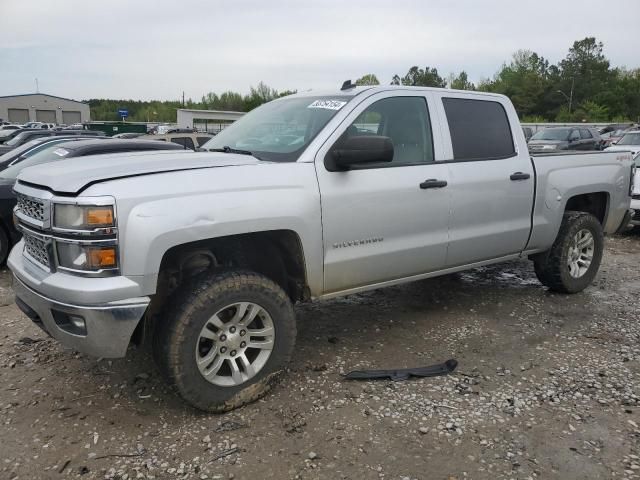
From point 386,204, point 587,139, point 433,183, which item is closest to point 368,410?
point 386,204

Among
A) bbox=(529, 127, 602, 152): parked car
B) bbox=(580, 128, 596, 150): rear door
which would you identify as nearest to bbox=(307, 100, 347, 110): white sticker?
bbox=(529, 127, 602, 152): parked car

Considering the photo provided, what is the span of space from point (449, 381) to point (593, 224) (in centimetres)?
282

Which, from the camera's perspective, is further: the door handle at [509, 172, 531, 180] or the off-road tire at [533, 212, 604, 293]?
the off-road tire at [533, 212, 604, 293]

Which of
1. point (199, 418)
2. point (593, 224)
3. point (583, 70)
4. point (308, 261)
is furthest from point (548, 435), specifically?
point (583, 70)

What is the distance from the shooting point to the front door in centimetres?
354

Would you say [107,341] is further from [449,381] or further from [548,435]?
[548,435]

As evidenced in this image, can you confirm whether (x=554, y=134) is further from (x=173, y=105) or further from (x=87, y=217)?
(x=173, y=105)

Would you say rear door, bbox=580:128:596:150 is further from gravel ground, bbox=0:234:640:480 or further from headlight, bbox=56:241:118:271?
headlight, bbox=56:241:118:271

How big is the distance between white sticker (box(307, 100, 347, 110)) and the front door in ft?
0.49

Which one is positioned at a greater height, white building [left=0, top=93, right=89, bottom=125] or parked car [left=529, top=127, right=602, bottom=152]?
white building [left=0, top=93, right=89, bottom=125]

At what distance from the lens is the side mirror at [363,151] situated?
133 inches

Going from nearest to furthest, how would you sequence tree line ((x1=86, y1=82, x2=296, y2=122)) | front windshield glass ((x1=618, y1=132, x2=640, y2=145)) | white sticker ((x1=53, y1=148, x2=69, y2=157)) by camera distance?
white sticker ((x1=53, y1=148, x2=69, y2=157))
front windshield glass ((x1=618, y1=132, x2=640, y2=145))
tree line ((x1=86, y1=82, x2=296, y2=122))

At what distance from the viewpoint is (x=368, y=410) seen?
3.27 m

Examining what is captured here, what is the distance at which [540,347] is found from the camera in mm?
4207
